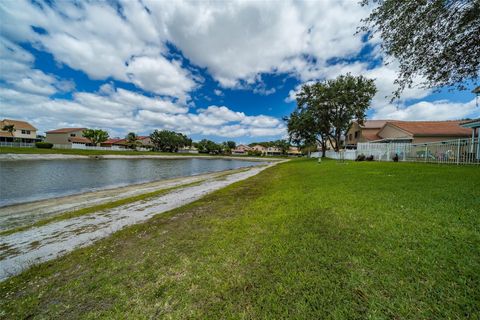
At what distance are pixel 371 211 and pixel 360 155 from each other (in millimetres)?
19677

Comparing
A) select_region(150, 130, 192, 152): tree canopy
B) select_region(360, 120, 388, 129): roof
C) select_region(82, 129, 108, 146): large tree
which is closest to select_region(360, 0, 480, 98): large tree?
select_region(360, 120, 388, 129): roof

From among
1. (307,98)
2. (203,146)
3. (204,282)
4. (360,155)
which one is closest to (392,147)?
(360,155)

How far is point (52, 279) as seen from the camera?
120 inches

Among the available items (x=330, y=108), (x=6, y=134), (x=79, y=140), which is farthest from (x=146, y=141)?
(x=330, y=108)

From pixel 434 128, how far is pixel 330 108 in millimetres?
12716

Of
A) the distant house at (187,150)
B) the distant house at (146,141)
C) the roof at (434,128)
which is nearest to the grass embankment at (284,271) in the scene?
the roof at (434,128)

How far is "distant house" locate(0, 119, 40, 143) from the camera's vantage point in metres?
53.9

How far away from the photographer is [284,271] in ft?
8.76

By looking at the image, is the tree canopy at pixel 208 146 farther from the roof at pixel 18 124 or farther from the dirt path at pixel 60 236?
the dirt path at pixel 60 236

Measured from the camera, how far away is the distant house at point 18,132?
177ft

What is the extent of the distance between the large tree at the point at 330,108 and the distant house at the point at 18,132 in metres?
77.0

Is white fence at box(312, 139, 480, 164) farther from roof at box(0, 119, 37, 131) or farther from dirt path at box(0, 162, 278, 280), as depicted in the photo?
roof at box(0, 119, 37, 131)

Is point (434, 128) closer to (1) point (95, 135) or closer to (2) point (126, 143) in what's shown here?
(1) point (95, 135)

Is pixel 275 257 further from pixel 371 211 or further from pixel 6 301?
pixel 6 301
